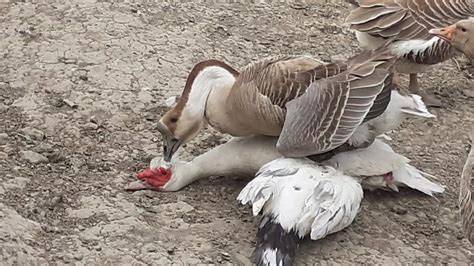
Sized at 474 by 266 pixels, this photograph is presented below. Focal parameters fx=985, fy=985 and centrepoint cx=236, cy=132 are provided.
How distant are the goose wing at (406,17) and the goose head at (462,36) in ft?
2.35

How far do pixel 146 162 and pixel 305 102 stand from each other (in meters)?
0.99

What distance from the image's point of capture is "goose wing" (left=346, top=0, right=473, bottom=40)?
20.6 ft

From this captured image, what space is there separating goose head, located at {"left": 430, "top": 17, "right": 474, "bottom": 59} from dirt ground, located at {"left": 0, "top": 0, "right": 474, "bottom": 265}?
68cm

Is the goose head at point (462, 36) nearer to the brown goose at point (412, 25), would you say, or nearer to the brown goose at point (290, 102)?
the brown goose at point (290, 102)

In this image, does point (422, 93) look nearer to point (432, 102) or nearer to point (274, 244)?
point (432, 102)

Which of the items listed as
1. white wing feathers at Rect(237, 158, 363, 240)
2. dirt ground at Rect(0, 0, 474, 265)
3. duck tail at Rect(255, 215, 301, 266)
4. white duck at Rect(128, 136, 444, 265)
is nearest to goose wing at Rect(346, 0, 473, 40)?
dirt ground at Rect(0, 0, 474, 265)

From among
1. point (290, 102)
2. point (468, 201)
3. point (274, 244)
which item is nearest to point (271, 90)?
point (290, 102)

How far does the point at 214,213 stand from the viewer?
493 centimetres

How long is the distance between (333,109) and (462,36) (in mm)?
981

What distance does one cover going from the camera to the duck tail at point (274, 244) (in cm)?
449

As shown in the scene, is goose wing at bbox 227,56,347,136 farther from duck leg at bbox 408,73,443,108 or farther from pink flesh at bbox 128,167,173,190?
duck leg at bbox 408,73,443,108

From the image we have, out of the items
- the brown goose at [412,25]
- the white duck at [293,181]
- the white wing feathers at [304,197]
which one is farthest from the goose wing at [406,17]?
the white wing feathers at [304,197]

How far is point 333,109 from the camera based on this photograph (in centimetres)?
504

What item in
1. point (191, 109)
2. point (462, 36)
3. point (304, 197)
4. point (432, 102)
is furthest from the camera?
point (432, 102)
